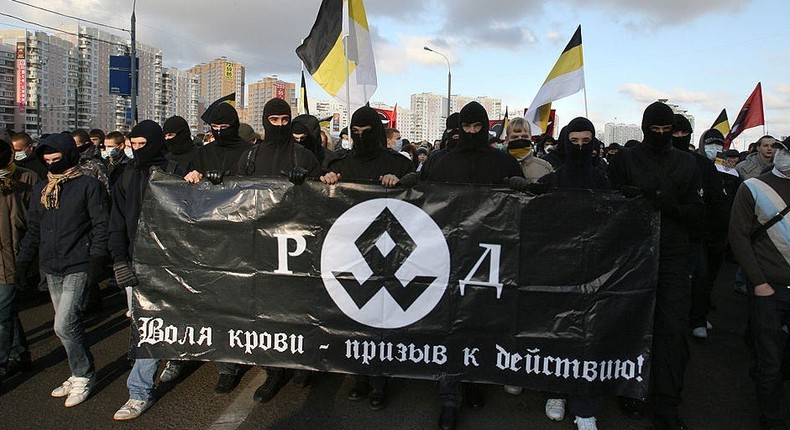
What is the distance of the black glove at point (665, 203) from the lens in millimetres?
3402

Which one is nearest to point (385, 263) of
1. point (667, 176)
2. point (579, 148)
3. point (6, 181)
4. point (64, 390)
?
point (579, 148)

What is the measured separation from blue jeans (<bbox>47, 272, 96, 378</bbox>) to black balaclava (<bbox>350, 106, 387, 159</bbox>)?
6.94ft

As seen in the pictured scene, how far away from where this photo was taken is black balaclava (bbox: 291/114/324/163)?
616 cm

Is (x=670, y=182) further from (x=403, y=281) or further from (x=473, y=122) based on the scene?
(x=403, y=281)

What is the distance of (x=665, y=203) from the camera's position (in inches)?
135

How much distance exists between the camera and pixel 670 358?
3.54m

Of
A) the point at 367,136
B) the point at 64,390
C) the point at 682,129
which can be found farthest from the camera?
the point at 682,129

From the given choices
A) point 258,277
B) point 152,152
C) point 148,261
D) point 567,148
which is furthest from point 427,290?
point 152,152

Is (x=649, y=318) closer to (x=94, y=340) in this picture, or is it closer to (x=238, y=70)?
(x=94, y=340)

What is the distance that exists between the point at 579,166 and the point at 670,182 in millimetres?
583

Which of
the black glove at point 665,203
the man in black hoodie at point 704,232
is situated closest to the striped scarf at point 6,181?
the black glove at point 665,203

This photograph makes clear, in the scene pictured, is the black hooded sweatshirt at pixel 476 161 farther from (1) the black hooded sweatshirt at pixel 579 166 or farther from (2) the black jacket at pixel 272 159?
(2) the black jacket at pixel 272 159

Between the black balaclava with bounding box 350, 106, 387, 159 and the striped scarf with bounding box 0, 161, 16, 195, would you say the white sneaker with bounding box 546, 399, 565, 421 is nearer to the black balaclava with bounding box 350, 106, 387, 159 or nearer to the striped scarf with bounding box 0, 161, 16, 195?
the black balaclava with bounding box 350, 106, 387, 159

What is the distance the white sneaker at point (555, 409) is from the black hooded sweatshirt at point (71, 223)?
3222 mm
